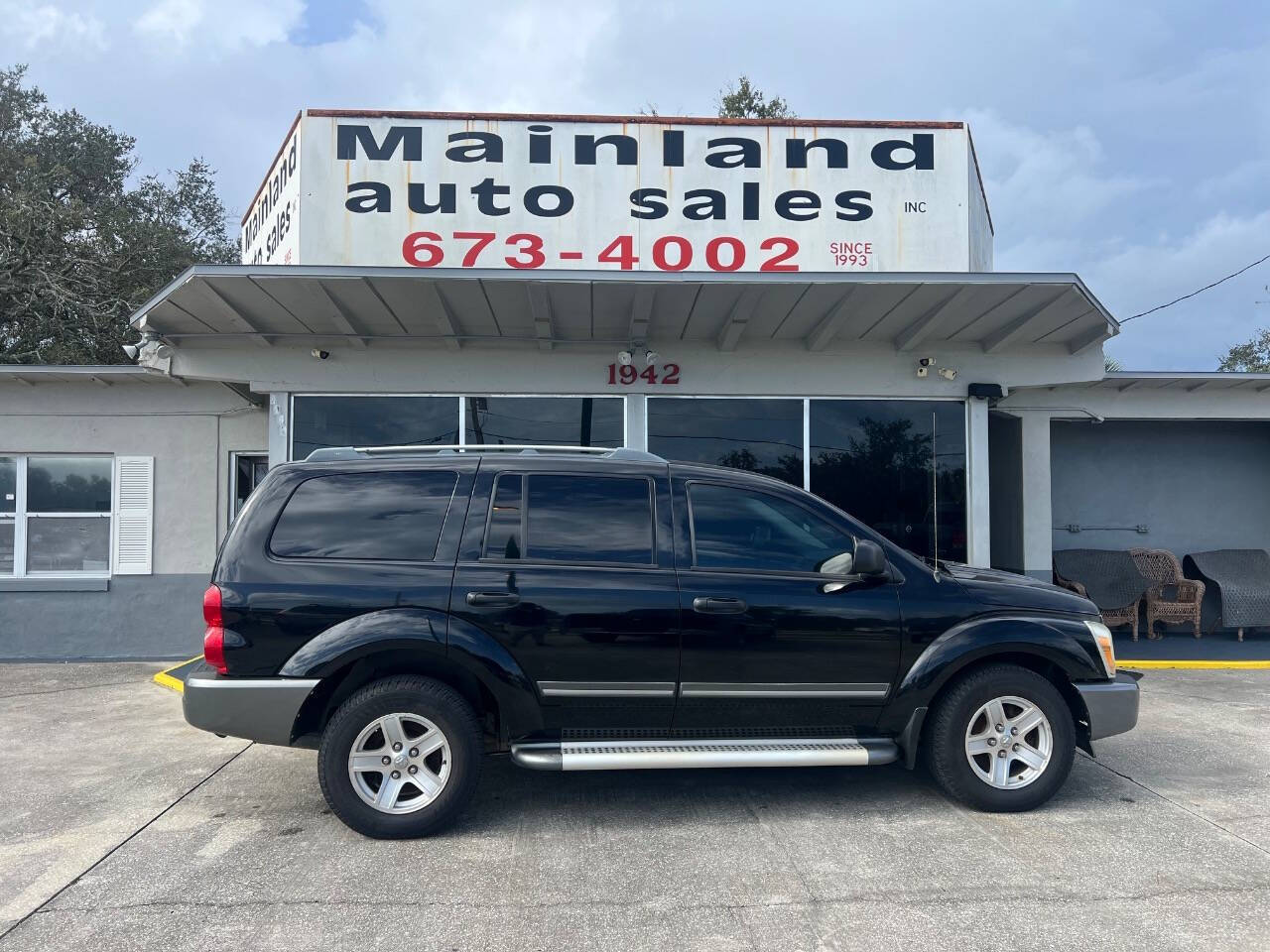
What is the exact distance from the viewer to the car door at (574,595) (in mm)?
4699

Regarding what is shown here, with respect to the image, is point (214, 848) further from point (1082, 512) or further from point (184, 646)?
point (1082, 512)

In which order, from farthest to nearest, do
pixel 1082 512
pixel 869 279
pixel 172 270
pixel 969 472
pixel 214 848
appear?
1. pixel 172 270
2. pixel 1082 512
3. pixel 969 472
4. pixel 869 279
5. pixel 214 848

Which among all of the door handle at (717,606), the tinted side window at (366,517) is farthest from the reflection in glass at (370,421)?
the door handle at (717,606)

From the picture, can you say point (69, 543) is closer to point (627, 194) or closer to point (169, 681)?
point (169, 681)

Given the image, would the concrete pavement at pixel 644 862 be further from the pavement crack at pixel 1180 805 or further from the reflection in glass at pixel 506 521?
the reflection in glass at pixel 506 521

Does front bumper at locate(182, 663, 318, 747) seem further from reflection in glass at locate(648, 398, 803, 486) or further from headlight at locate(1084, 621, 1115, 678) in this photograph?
reflection in glass at locate(648, 398, 803, 486)

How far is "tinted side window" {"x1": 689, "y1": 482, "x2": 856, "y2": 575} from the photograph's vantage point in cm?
498

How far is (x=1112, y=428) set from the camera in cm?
1187

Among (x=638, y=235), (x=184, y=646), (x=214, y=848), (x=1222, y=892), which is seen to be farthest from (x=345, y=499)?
(x=184, y=646)

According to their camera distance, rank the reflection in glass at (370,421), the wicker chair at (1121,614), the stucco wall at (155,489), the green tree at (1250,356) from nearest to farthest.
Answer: the reflection in glass at (370,421)
the stucco wall at (155,489)
the wicker chair at (1121,614)
the green tree at (1250,356)

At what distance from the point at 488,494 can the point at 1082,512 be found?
9.55 metres

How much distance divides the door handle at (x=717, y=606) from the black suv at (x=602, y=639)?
12 millimetres

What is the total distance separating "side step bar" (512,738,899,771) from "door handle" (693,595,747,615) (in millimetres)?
696

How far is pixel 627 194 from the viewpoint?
9.45m
